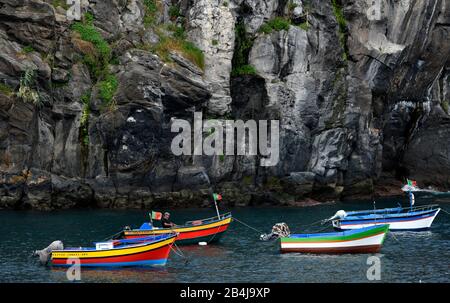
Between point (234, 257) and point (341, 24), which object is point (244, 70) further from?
point (234, 257)

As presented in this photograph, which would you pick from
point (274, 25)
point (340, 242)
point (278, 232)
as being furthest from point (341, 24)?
point (340, 242)

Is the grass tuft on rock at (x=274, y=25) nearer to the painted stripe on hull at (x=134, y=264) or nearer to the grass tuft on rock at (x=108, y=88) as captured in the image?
the grass tuft on rock at (x=108, y=88)

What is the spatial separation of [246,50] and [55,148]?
22.4 m

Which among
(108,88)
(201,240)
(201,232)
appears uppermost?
(108,88)

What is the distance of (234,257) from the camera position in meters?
38.4

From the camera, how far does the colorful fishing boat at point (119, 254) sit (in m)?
35.1

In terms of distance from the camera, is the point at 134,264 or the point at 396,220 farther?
the point at 396,220

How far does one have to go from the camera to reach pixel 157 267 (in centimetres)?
3550

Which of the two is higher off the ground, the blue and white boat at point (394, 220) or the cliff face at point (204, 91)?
the cliff face at point (204, 91)

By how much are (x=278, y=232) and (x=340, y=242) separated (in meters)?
4.89

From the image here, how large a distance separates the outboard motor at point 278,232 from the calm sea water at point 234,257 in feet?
2.30

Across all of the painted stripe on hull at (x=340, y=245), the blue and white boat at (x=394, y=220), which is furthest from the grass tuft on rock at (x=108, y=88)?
the painted stripe on hull at (x=340, y=245)
